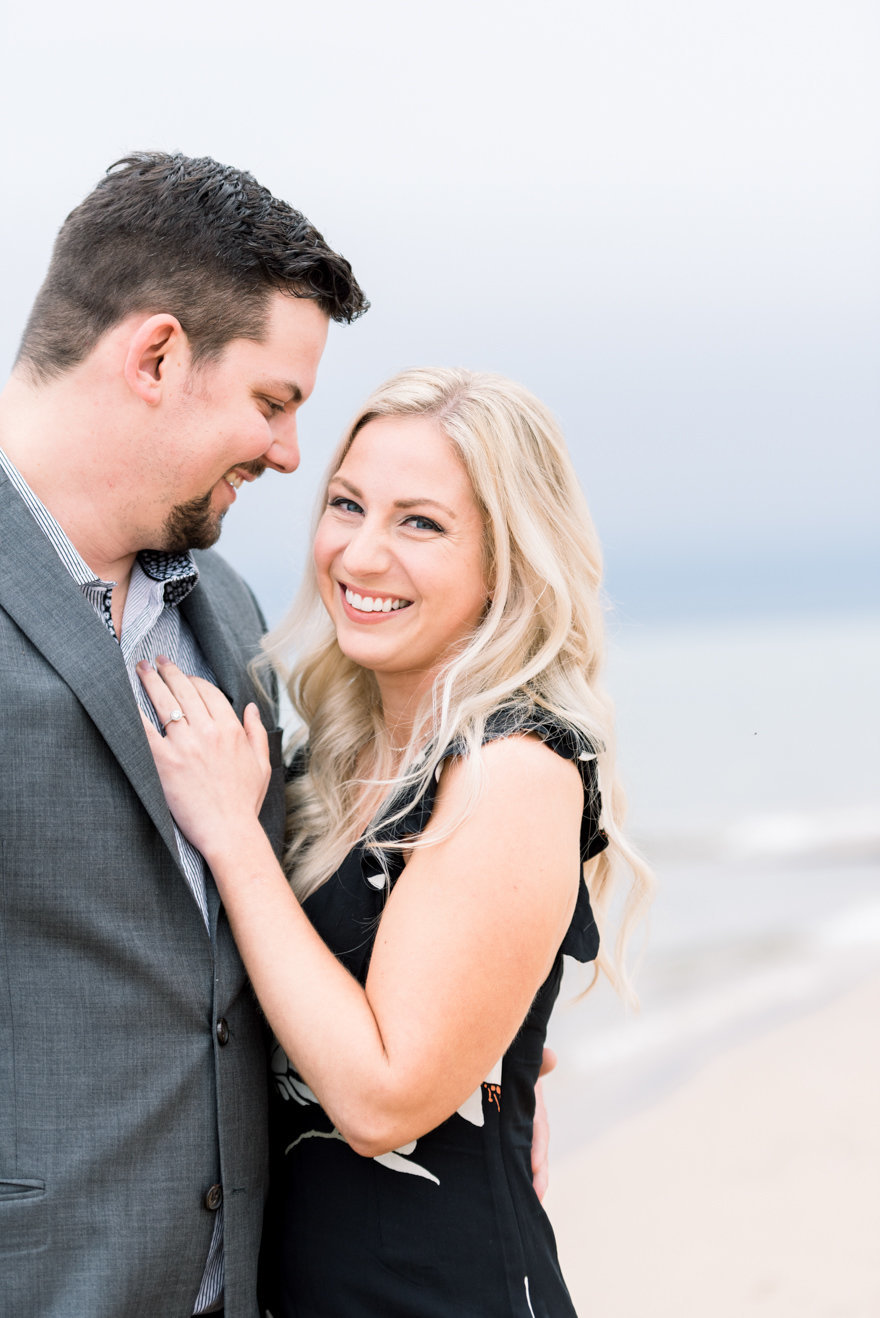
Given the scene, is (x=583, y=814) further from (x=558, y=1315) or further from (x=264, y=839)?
(x=558, y=1315)

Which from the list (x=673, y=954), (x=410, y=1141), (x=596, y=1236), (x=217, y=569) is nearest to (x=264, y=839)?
(x=410, y=1141)

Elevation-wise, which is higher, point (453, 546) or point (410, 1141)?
point (453, 546)

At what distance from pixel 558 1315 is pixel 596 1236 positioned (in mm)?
3084

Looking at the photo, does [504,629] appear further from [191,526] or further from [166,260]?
[166,260]

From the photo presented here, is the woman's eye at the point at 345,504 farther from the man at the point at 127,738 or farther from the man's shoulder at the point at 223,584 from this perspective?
the man's shoulder at the point at 223,584

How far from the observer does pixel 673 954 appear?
28.1ft

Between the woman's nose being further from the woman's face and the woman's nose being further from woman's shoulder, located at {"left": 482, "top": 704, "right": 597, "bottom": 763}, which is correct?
woman's shoulder, located at {"left": 482, "top": 704, "right": 597, "bottom": 763}

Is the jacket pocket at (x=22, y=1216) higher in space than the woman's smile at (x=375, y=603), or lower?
lower

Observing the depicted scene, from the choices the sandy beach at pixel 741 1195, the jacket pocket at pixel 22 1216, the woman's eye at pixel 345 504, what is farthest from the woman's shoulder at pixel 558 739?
the sandy beach at pixel 741 1195

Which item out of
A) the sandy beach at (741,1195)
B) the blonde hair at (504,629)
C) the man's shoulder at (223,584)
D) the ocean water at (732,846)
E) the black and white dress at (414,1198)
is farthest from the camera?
the ocean water at (732,846)

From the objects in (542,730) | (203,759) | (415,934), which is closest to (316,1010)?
(415,934)

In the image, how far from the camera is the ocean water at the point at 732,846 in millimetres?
6598

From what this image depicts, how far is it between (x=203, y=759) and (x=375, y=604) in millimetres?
470

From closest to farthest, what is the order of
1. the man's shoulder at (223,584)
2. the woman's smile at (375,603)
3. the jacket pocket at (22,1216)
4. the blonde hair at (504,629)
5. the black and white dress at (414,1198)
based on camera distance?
the jacket pocket at (22,1216) → the black and white dress at (414,1198) → the blonde hair at (504,629) → the woman's smile at (375,603) → the man's shoulder at (223,584)
